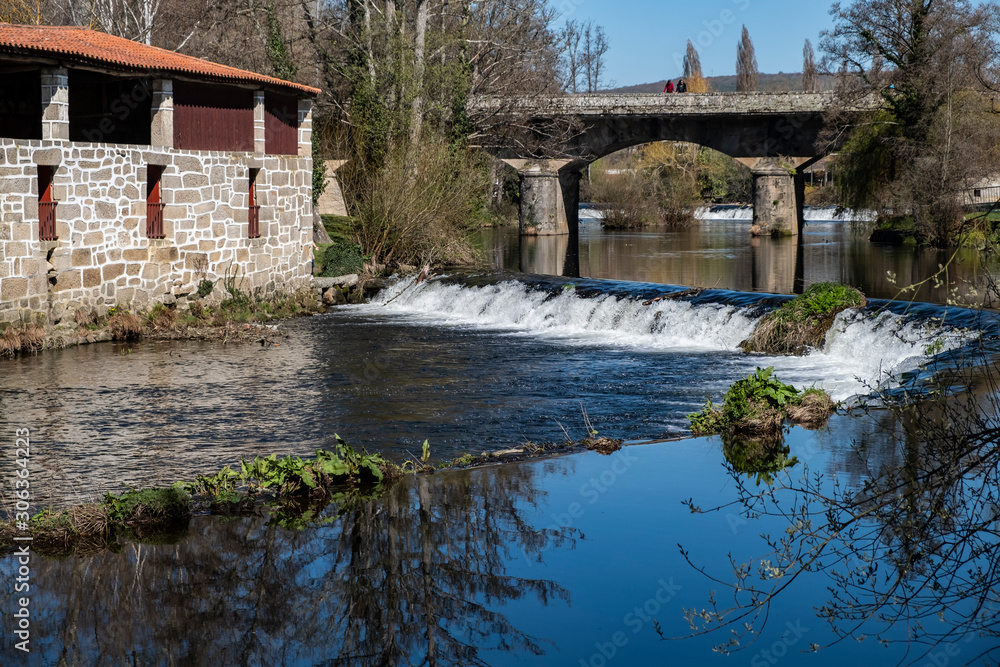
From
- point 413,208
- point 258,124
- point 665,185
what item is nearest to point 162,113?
point 258,124

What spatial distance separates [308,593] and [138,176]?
1266 centimetres

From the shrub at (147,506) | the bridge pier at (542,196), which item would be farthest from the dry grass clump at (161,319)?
the bridge pier at (542,196)

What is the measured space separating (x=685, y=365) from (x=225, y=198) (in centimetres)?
931

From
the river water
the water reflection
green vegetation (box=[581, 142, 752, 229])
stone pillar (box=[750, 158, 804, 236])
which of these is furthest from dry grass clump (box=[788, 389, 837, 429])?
green vegetation (box=[581, 142, 752, 229])

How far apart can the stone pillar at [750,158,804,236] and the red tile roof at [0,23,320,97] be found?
21.7 m

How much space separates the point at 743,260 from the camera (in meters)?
28.9

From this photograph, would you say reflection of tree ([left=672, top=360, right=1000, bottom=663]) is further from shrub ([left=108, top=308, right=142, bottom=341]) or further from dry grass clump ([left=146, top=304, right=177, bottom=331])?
dry grass clump ([left=146, top=304, right=177, bottom=331])

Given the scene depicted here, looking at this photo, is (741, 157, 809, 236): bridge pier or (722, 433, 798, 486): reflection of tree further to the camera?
(741, 157, 809, 236): bridge pier

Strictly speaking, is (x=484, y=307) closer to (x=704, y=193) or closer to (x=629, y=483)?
(x=629, y=483)

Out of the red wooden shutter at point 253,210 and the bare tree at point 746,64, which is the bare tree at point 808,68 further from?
the red wooden shutter at point 253,210

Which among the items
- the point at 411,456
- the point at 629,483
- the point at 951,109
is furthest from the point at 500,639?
the point at 951,109

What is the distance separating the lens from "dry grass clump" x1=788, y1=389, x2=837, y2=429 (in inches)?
415

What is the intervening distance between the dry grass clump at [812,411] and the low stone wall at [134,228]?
36.9ft

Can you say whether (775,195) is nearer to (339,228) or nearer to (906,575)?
(339,228)
